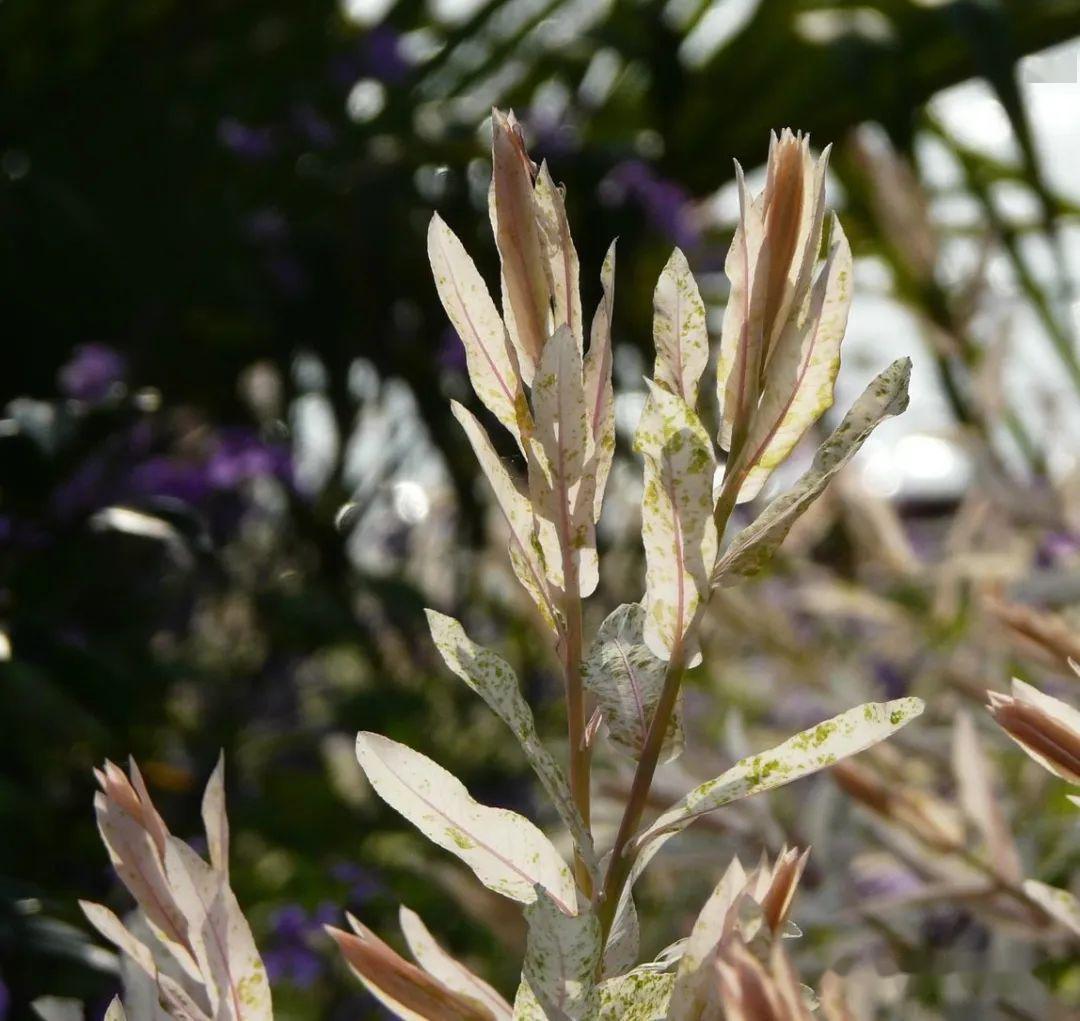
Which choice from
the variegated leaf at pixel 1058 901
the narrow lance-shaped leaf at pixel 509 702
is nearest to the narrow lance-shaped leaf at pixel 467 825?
the narrow lance-shaped leaf at pixel 509 702

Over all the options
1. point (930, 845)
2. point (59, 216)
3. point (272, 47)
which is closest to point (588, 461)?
point (930, 845)

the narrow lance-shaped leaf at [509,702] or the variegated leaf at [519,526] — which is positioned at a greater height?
the variegated leaf at [519,526]

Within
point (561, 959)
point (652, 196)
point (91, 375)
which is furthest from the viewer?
point (652, 196)

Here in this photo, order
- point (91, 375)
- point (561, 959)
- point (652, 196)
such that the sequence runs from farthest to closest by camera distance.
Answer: point (652, 196), point (91, 375), point (561, 959)

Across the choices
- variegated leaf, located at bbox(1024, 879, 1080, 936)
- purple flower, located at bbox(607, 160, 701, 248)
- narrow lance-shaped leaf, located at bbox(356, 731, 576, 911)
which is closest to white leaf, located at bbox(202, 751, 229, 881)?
narrow lance-shaped leaf, located at bbox(356, 731, 576, 911)

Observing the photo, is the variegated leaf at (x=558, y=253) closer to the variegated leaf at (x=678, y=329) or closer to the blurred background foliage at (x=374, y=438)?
the variegated leaf at (x=678, y=329)

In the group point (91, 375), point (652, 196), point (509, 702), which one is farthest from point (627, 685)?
point (652, 196)

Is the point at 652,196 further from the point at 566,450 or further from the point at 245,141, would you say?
the point at 566,450

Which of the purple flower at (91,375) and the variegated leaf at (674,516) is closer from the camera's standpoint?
the variegated leaf at (674,516)
